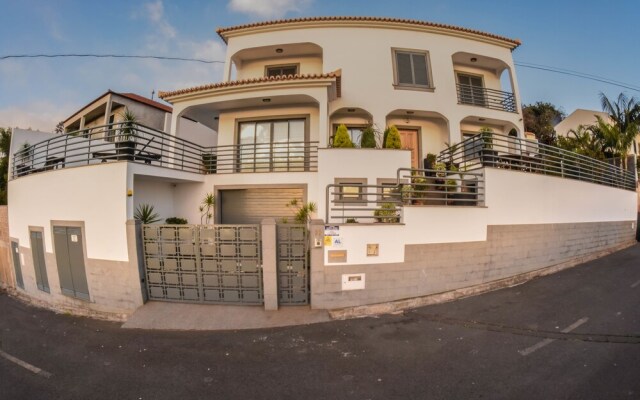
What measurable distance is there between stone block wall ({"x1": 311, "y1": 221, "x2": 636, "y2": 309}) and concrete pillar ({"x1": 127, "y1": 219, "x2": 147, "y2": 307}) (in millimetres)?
4335

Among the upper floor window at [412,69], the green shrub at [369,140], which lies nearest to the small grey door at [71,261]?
the green shrub at [369,140]

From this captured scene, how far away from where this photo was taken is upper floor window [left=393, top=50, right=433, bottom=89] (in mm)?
11929

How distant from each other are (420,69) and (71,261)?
14.5 meters

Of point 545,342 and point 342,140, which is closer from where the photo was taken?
point 545,342

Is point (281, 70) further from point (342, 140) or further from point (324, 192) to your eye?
point (324, 192)

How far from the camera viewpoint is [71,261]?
25.7 ft

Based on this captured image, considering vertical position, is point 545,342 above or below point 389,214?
below

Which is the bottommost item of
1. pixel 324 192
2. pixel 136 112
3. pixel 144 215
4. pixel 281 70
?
pixel 144 215

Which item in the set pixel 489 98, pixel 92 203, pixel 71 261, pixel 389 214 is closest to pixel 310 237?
pixel 389 214

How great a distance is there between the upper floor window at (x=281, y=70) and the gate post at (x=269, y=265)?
922cm

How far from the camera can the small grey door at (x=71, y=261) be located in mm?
7547

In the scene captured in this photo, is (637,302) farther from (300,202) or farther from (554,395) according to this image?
(300,202)

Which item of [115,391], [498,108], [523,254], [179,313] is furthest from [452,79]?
[115,391]

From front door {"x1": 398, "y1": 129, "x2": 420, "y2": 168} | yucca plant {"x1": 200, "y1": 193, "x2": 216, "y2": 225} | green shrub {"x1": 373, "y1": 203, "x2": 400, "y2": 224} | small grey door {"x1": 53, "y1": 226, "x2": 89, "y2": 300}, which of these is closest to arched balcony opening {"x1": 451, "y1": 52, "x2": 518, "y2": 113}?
front door {"x1": 398, "y1": 129, "x2": 420, "y2": 168}
